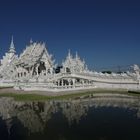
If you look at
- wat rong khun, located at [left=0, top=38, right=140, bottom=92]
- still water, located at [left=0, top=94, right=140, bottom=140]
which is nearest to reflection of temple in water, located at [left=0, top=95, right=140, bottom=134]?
still water, located at [left=0, top=94, right=140, bottom=140]

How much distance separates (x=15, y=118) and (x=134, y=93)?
18.1 meters

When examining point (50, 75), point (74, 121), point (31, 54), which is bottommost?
point (74, 121)

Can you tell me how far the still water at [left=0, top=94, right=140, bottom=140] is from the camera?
15895 mm

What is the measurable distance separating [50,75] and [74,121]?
29692 mm

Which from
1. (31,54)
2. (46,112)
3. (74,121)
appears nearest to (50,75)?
(31,54)

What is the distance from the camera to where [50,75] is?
162 ft

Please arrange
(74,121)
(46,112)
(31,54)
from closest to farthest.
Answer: (74,121), (46,112), (31,54)

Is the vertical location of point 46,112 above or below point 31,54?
below

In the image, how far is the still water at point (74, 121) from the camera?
15895 mm

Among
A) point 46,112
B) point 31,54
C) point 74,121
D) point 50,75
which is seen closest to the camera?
point 74,121

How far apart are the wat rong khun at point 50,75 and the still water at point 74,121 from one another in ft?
35.6

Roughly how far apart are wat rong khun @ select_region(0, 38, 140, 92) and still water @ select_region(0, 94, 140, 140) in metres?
10.8

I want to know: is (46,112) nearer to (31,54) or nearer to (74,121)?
(74,121)

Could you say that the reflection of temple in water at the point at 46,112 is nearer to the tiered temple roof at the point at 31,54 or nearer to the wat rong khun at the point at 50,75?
the wat rong khun at the point at 50,75
